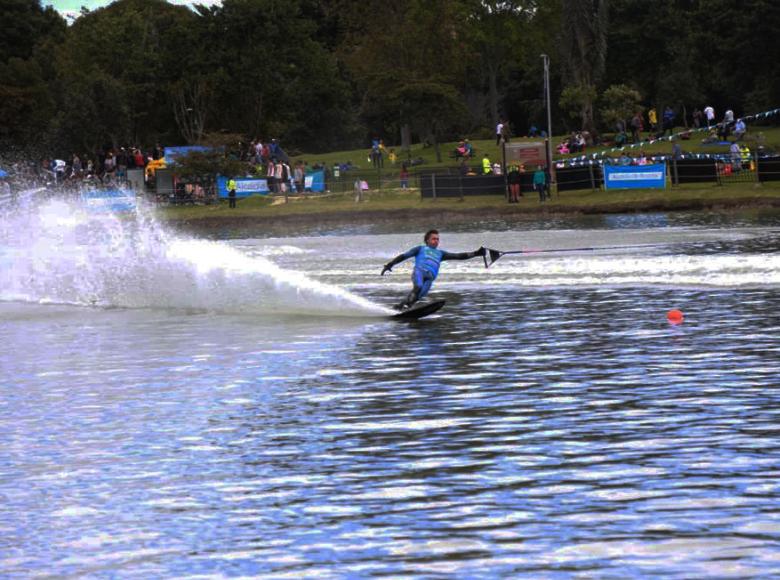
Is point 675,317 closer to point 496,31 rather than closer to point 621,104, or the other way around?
point 621,104

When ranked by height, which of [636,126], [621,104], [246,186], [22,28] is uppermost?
[22,28]

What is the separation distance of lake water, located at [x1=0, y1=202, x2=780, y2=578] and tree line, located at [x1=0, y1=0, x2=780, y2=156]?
169 feet

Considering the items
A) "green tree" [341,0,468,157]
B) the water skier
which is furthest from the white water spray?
"green tree" [341,0,468,157]

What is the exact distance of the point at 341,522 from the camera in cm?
1199

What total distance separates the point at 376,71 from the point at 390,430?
79.2 m

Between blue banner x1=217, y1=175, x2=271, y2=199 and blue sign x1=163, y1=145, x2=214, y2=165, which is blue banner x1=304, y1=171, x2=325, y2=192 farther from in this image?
blue sign x1=163, y1=145, x2=214, y2=165

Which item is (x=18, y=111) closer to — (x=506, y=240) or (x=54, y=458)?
(x=506, y=240)

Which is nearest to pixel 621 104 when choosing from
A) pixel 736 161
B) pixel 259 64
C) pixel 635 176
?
pixel 635 176

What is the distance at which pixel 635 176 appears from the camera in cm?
6272

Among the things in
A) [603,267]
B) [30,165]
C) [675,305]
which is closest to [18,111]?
[30,165]

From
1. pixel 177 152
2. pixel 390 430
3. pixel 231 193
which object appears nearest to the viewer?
pixel 390 430

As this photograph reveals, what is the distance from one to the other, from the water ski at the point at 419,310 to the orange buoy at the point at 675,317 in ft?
14.5

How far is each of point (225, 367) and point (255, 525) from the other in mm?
9636

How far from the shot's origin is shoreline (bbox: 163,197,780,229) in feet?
187
